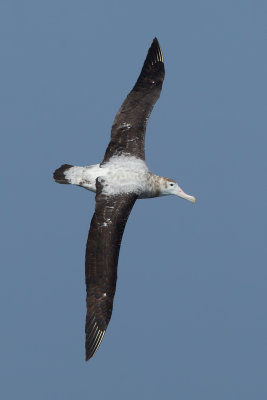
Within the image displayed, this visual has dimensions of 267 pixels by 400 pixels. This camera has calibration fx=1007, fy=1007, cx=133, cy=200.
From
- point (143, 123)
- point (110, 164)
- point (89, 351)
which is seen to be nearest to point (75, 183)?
point (110, 164)

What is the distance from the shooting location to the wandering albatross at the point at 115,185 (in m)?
18.9

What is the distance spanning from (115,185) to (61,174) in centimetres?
159

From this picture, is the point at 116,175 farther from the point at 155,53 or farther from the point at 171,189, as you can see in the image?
the point at 155,53

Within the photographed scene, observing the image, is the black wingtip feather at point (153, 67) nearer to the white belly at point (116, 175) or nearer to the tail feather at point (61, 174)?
the white belly at point (116, 175)

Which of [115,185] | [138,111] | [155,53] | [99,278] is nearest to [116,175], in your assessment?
[115,185]

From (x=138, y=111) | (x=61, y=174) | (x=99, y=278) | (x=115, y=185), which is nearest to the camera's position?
(x=99, y=278)

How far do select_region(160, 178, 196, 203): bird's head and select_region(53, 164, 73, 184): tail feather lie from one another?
199 centimetres

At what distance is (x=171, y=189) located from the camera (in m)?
21.5

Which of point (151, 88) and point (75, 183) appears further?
point (151, 88)

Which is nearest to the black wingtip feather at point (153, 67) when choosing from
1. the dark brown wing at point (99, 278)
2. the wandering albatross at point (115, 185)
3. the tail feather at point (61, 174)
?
the wandering albatross at point (115, 185)

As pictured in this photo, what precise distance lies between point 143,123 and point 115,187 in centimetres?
234

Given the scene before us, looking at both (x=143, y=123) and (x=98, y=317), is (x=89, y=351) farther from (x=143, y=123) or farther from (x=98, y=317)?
(x=143, y=123)

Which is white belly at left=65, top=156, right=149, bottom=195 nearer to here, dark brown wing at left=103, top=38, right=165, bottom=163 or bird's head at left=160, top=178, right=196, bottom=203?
dark brown wing at left=103, top=38, right=165, bottom=163

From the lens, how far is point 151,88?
23.0 meters
